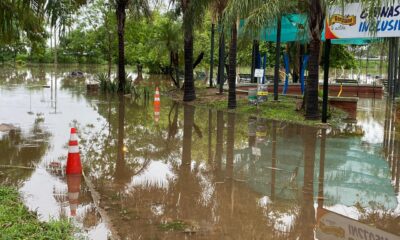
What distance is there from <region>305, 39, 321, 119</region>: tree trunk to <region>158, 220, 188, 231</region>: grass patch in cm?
1008

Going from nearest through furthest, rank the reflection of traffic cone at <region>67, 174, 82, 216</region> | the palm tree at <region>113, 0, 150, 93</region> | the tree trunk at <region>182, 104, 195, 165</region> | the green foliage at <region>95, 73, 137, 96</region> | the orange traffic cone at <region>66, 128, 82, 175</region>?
the reflection of traffic cone at <region>67, 174, 82, 216</region>
the orange traffic cone at <region>66, 128, 82, 175</region>
the tree trunk at <region>182, 104, 195, 165</region>
the palm tree at <region>113, 0, 150, 93</region>
the green foliage at <region>95, 73, 137, 96</region>

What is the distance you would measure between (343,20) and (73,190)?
32.5 ft

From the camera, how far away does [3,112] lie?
16469 millimetres

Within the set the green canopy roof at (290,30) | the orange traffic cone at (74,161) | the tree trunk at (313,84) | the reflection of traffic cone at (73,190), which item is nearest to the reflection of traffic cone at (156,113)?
the green canopy roof at (290,30)

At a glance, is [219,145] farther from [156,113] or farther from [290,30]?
[290,30]

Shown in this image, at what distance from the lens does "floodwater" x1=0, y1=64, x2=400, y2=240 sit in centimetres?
607

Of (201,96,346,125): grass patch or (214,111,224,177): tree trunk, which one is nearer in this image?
(214,111,224,177): tree trunk

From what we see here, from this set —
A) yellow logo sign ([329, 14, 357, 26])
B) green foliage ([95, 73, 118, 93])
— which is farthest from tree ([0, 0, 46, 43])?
green foliage ([95, 73, 118, 93])

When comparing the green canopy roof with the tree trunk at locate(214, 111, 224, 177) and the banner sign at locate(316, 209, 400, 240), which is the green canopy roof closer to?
the tree trunk at locate(214, 111, 224, 177)

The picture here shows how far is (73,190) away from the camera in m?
7.32

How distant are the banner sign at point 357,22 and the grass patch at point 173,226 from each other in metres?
9.28

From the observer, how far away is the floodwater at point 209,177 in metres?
6.07

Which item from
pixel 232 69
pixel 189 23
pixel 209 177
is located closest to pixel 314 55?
pixel 232 69

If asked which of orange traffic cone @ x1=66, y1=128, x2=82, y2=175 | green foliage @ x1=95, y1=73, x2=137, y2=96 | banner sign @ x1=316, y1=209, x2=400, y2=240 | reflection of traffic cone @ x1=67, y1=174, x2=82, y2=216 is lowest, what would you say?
banner sign @ x1=316, y1=209, x2=400, y2=240
